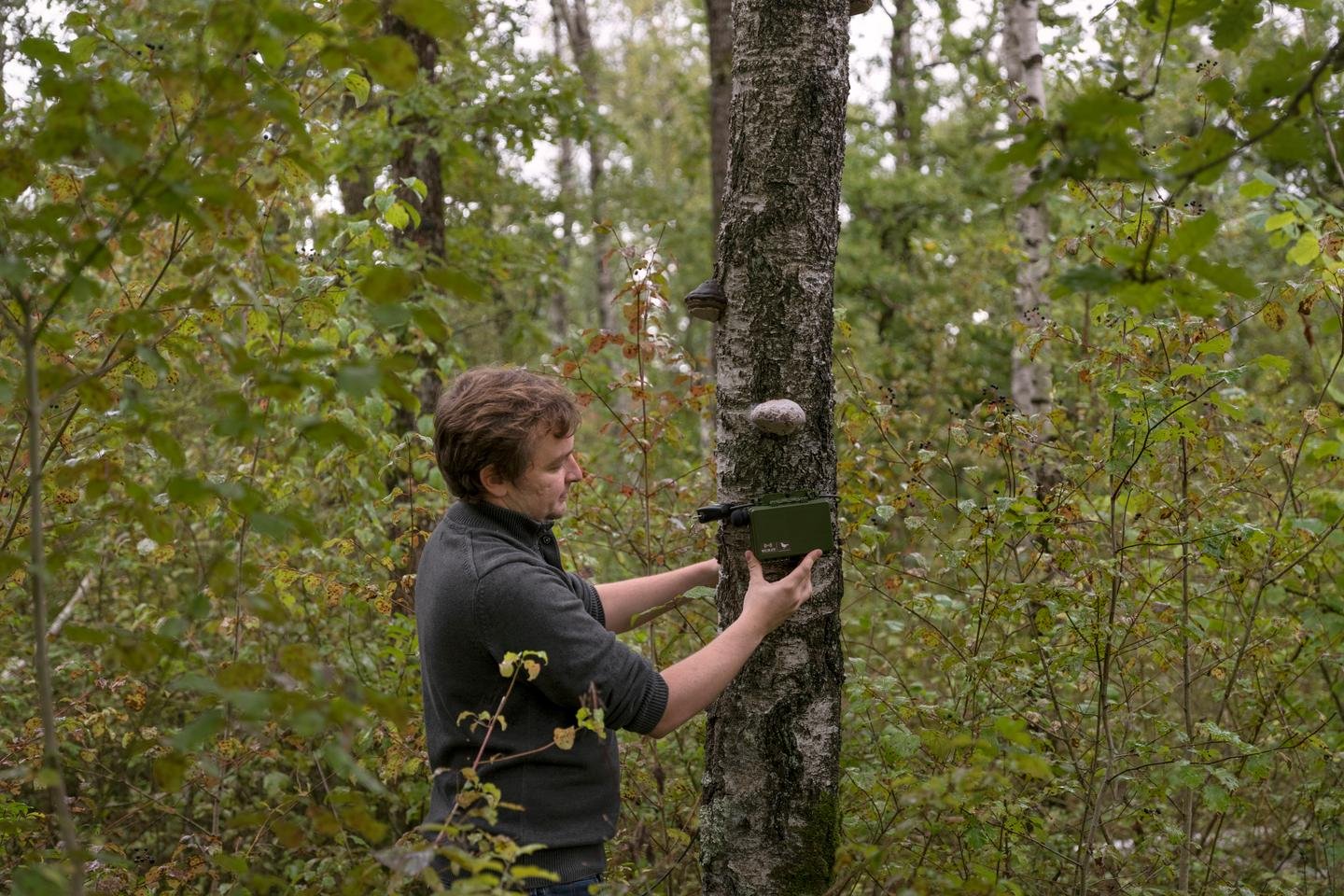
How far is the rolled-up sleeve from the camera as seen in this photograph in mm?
2238

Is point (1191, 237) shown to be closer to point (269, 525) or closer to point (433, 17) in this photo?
point (433, 17)

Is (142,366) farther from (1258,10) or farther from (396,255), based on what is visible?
(1258,10)

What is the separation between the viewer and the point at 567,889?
2.38 m

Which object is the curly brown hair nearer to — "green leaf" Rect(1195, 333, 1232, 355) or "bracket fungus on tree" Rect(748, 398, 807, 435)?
"bracket fungus on tree" Rect(748, 398, 807, 435)

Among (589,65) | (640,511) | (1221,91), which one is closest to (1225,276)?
(1221,91)

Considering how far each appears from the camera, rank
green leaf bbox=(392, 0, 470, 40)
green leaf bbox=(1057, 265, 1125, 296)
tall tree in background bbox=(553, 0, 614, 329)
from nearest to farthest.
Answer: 1. green leaf bbox=(1057, 265, 1125, 296)
2. green leaf bbox=(392, 0, 470, 40)
3. tall tree in background bbox=(553, 0, 614, 329)

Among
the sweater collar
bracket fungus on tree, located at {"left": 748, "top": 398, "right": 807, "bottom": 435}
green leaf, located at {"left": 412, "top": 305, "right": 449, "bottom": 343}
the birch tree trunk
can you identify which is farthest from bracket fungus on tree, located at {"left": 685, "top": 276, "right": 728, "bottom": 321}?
the birch tree trunk

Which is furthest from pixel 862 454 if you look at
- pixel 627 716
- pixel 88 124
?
pixel 88 124

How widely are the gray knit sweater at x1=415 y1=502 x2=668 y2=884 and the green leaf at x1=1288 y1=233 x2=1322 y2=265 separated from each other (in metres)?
1.94

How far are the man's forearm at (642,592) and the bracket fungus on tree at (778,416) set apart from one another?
22.9 inches

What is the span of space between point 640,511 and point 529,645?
7.13 ft

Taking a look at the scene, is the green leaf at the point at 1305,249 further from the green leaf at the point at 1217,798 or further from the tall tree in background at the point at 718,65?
the tall tree in background at the point at 718,65

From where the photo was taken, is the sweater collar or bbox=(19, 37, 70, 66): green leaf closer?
bbox=(19, 37, 70, 66): green leaf

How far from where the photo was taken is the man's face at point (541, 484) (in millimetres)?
2533
